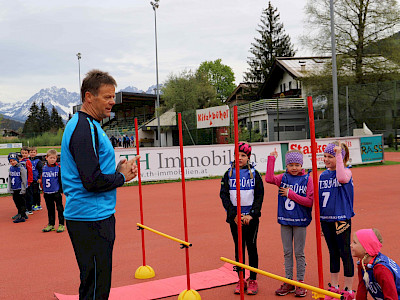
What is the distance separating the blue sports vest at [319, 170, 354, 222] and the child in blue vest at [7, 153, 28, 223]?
25.8 feet

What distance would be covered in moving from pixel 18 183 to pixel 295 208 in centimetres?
765

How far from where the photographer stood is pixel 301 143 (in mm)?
19766

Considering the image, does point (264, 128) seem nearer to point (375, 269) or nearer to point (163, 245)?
point (163, 245)

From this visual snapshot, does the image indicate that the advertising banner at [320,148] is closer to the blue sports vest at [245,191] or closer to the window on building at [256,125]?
the window on building at [256,125]

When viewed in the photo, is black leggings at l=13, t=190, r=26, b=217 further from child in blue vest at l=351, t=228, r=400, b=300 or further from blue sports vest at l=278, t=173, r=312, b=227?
child in blue vest at l=351, t=228, r=400, b=300

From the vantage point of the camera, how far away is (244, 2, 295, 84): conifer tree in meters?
59.6

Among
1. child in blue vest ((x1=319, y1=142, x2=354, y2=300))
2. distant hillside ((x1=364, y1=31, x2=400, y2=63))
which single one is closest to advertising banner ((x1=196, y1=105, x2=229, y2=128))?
distant hillside ((x1=364, y1=31, x2=400, y2=63))

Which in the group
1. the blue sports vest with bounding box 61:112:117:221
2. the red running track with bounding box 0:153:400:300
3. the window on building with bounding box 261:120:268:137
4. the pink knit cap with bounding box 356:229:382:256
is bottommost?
the red running track with bounding box 0:153:400:300

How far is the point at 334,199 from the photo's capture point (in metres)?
4.38

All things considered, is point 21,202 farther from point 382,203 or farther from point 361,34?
point 361,34

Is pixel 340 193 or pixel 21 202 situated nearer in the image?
pixel 340 193

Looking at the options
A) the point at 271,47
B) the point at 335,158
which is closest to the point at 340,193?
the point at 335,158

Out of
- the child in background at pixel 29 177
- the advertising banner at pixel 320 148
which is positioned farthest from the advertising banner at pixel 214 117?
the child in background at pixel 29 177

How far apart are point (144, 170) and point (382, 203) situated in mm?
9577
